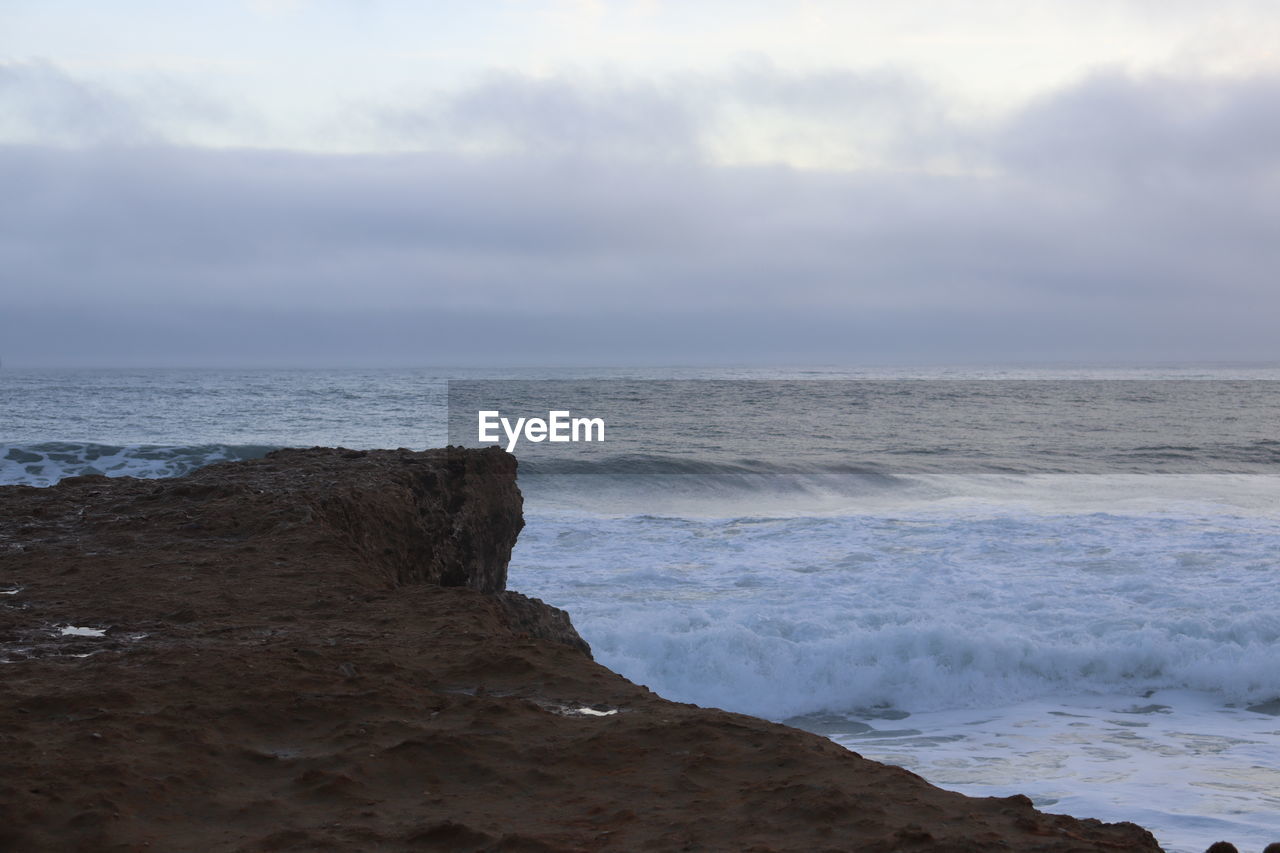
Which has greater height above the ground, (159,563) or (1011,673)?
(159,563)

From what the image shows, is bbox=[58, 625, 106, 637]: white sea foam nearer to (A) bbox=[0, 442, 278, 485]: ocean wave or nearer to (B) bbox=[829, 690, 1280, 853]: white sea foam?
(B) bbox=[829, 690, 1280, 853]: white sea foam

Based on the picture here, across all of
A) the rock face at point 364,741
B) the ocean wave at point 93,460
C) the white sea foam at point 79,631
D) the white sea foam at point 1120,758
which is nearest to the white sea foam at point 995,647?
the white sea foam at point 1120,758

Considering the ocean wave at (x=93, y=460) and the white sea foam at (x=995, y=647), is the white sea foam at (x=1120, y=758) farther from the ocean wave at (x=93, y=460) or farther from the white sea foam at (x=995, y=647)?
the ocean wave at (x=93, y=460)

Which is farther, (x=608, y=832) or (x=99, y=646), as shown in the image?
(x=99, y=646)

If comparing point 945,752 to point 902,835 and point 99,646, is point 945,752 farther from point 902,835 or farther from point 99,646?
point 99,646

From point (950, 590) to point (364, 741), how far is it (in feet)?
25.6

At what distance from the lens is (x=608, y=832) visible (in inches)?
72.8

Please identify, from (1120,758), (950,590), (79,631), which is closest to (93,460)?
(950,590)

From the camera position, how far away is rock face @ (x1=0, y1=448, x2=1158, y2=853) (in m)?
1.84

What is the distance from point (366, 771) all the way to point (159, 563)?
2.31 metres

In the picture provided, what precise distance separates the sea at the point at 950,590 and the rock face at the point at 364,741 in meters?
3.07

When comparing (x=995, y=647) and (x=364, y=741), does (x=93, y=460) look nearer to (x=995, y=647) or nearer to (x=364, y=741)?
(x=995, y=647)

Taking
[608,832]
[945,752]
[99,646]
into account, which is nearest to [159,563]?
[99,646]

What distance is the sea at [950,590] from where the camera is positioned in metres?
5.74
